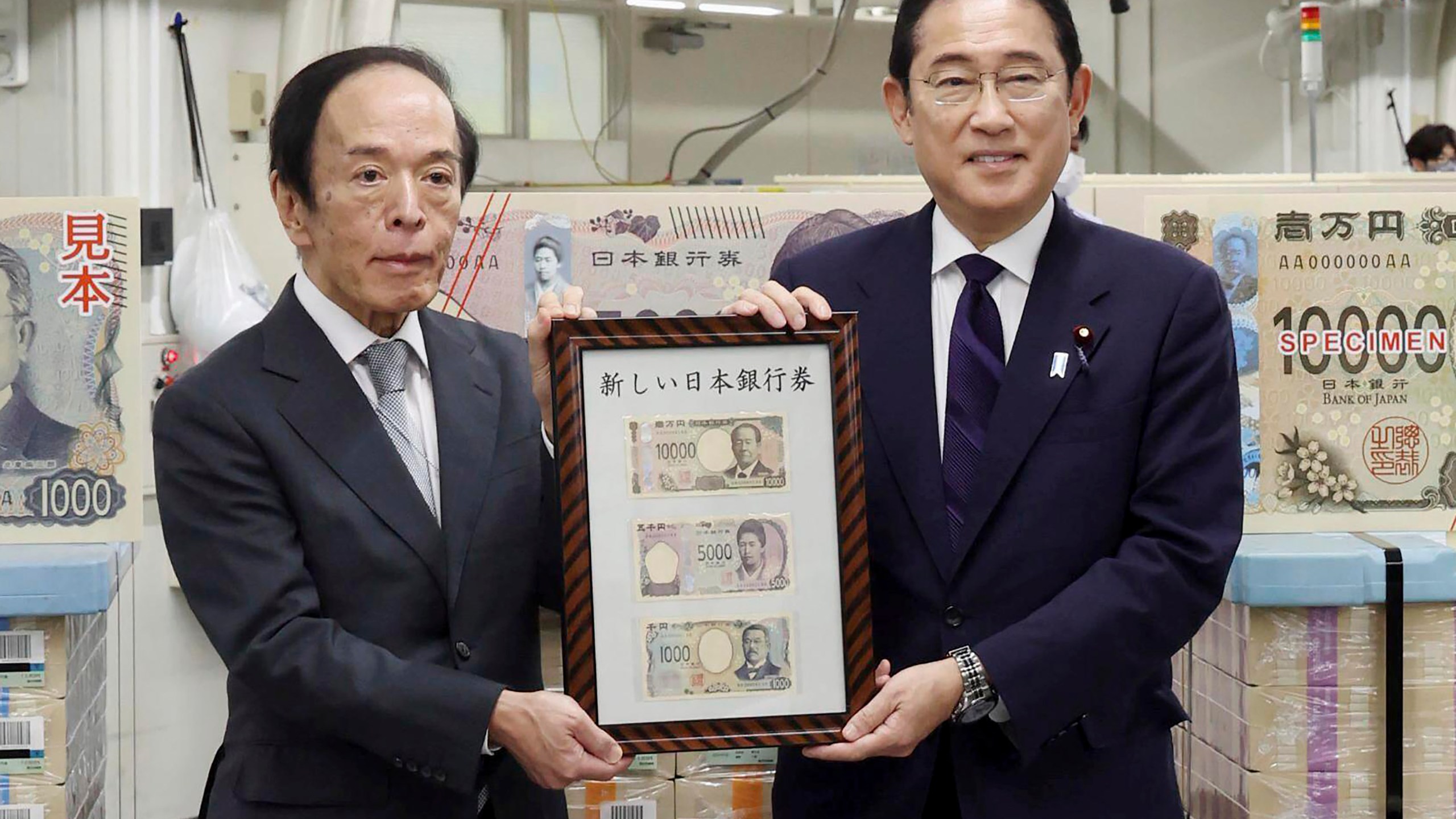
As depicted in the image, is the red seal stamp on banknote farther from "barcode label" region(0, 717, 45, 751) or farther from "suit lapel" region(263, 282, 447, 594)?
"barcode label" region(0, 717, 45, 751)

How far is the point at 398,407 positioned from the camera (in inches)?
68.7

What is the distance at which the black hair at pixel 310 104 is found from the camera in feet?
5.55

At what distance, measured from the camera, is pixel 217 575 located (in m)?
1.64

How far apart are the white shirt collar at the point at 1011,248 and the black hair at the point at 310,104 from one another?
21.9 inches

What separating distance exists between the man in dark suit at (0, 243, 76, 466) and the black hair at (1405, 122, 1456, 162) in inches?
231

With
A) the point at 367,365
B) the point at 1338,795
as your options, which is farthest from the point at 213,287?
the point at 1338,795

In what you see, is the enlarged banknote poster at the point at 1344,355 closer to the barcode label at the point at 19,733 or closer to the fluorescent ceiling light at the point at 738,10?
the barcode label at the point at 19,733

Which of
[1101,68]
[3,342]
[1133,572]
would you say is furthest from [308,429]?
[1101,68]

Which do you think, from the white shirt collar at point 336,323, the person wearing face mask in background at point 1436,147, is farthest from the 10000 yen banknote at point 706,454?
the person wearing face mask in background at point 1436,147

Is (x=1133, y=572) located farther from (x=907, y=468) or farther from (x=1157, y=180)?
(x=1157, y=180)

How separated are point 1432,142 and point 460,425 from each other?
19.8 ft

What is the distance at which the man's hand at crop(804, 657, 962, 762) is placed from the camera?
1.61m

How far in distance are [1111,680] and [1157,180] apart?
101 inches

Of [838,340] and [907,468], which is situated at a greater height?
[838,340]
